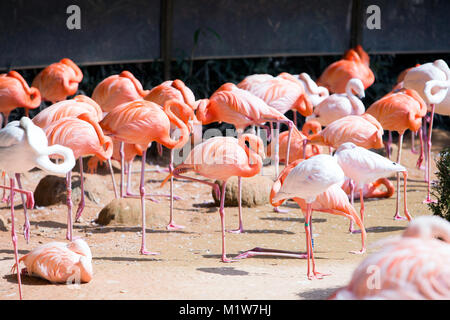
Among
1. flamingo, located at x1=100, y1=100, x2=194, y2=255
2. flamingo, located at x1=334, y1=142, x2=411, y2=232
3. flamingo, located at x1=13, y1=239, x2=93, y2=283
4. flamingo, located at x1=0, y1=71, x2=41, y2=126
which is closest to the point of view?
flamingo, located at x1=13, y1=239, x2=93, y2=283

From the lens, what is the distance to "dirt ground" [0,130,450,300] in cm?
366

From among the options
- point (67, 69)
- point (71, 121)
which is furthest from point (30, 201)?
point (67, 69)

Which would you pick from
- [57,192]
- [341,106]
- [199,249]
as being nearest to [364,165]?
[199,249]

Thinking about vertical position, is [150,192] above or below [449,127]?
below

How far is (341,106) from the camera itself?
7258 mm

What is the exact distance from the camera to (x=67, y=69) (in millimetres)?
7613

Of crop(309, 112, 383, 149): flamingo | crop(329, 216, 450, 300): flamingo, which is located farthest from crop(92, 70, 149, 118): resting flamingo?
crop(329, 216, 450, 300): flamingo

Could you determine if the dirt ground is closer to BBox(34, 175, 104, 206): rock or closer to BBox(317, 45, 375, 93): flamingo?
BBox(34, 175, 104, 206): rock

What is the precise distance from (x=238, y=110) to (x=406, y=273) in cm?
425

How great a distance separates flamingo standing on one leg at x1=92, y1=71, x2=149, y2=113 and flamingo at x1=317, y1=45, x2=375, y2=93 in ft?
9.22

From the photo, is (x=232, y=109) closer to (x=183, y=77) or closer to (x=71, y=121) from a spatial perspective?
(x=71, y=121)

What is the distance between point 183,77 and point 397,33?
333 centimetres

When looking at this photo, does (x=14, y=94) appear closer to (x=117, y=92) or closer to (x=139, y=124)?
(x=117, y=92)

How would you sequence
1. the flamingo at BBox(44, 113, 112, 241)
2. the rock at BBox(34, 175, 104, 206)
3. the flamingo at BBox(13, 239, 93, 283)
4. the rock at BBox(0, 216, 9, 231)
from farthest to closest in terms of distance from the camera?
the rock at BBox(34, 175, 104, 206) → the rock at BBox(0, 216, 9, 231) → the flamingo at BBox(44, 113, 112, 241) → the flamingo at BBox(13, 239, 93, 283)
